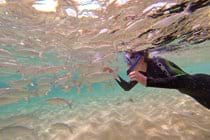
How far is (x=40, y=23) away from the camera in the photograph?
527 inches

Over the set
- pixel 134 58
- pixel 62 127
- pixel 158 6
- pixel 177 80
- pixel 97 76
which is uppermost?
pixel 158 6

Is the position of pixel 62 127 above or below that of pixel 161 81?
below

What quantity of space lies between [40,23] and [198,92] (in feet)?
31.6

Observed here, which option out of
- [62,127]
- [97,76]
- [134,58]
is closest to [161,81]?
[134,58]

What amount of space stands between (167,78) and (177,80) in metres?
0.26

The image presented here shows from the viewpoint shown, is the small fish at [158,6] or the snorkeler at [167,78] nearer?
the snorkeler at [167,78]

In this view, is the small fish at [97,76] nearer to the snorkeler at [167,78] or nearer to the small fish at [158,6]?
the small fish at [158,6]

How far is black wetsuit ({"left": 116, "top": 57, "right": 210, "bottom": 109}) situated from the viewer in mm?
5633

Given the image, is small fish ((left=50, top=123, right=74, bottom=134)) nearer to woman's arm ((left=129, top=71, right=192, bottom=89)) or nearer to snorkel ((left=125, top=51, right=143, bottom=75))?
snorkel ((left=125, top=51, right=143, bottom=75))

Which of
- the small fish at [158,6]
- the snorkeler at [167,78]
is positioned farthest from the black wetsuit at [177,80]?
the small fish at [158,6]

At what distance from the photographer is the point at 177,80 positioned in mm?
5723

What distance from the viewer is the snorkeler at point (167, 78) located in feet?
18.5

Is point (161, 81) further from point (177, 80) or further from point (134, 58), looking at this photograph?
point (134, 58)

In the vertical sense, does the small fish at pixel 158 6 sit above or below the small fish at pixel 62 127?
above
